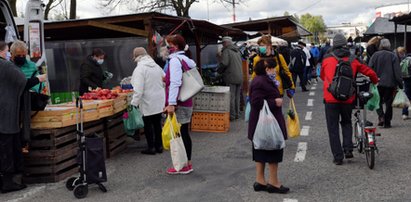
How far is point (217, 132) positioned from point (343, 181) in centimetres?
434

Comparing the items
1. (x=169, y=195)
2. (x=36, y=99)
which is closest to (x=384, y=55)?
(x=169, y=195)

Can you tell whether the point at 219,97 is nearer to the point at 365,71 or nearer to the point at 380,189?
the point at 365,71

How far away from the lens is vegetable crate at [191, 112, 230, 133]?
401 inches

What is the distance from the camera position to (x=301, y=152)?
792cm

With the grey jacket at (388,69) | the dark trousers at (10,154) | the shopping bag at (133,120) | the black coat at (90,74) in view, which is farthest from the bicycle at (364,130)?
the black coat at (90,74)

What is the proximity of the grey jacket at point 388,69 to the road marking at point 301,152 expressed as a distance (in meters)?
2.32

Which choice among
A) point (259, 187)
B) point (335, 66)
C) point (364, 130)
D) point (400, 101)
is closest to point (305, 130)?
point (400, 101)

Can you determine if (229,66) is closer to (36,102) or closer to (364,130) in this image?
(364,130)

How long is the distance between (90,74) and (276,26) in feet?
63.7

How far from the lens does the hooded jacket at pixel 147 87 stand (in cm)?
782

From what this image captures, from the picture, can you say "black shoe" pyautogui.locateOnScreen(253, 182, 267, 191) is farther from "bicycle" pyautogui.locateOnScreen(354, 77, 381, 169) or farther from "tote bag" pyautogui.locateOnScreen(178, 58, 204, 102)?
"bicycle" pyautogui.locateOnScreen(354, 77, 381, 169)

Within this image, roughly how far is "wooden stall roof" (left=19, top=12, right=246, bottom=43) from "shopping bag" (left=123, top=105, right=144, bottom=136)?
8.45 ft

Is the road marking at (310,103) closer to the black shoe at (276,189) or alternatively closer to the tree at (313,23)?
the black shoe at (276,189)

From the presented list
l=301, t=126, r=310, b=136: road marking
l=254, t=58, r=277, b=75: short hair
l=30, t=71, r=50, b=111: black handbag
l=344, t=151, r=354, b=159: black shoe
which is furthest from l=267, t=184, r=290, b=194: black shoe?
l=301, t=126, r=310, b=136: road marking
